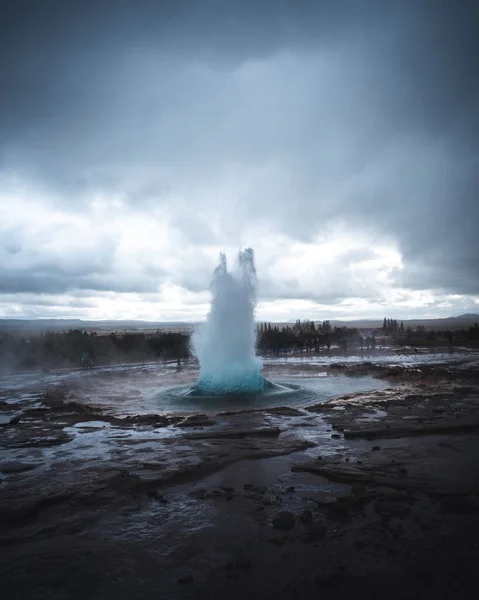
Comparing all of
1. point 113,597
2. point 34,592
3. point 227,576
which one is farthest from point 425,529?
point 34,592

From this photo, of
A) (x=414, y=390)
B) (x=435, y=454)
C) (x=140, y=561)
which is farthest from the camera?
(x=414, y=390)

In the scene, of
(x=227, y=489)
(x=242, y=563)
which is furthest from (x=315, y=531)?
(x=227, y=489)

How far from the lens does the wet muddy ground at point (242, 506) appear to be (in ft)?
14.4

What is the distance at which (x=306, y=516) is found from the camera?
5648 millimetres

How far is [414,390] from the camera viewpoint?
17.4 m

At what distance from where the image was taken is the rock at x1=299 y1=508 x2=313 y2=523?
5562mm

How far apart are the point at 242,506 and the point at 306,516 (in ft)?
3.71

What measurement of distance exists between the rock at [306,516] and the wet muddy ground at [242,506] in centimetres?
3

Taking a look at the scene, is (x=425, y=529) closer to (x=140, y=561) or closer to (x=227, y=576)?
(x=227, y=576)

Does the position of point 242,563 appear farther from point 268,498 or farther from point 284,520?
point 268,498

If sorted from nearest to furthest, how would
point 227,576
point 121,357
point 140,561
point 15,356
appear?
point 227,576
point 140,561
point 15,356
point 121,357

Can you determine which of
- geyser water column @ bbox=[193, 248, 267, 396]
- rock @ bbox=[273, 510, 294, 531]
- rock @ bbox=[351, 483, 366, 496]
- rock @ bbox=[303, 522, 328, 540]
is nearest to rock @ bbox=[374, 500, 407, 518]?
rock @ bbox=[351, 483, 366, 496]

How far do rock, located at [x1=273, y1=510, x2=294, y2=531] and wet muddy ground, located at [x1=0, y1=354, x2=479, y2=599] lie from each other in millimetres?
29

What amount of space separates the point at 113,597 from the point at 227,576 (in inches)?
52.5
